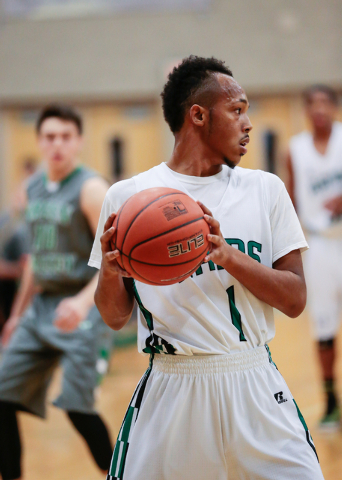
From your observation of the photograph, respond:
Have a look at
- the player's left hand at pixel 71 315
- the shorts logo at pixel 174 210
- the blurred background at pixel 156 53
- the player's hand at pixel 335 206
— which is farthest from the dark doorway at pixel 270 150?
the shorts logo at pixel 174 210

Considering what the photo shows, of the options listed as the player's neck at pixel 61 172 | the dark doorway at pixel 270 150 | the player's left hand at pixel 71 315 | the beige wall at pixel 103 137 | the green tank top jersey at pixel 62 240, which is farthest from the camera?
the beige wall at pixel 103 137

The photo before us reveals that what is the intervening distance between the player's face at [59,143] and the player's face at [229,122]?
4.76ft

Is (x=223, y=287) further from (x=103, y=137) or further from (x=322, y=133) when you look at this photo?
(x=103, y=137)

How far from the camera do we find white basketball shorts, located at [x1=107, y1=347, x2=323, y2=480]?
5.32 feet

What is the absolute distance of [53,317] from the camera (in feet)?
9.61

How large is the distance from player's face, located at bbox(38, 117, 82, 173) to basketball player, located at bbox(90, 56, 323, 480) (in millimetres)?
1285

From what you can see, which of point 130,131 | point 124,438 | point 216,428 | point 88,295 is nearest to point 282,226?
point 216,428

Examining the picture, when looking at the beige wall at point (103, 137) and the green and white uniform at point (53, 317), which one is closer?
the green and white uniform at point (53, 317)

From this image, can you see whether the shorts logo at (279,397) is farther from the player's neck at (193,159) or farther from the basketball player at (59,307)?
the basketball player at (59,307)

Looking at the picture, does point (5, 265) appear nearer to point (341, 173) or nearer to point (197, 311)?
point (341, 173)

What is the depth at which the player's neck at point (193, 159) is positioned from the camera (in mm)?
1773

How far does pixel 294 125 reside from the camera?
10.9 metres

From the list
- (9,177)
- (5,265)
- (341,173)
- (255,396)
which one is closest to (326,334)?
(341,173)

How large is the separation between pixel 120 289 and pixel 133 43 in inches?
377
